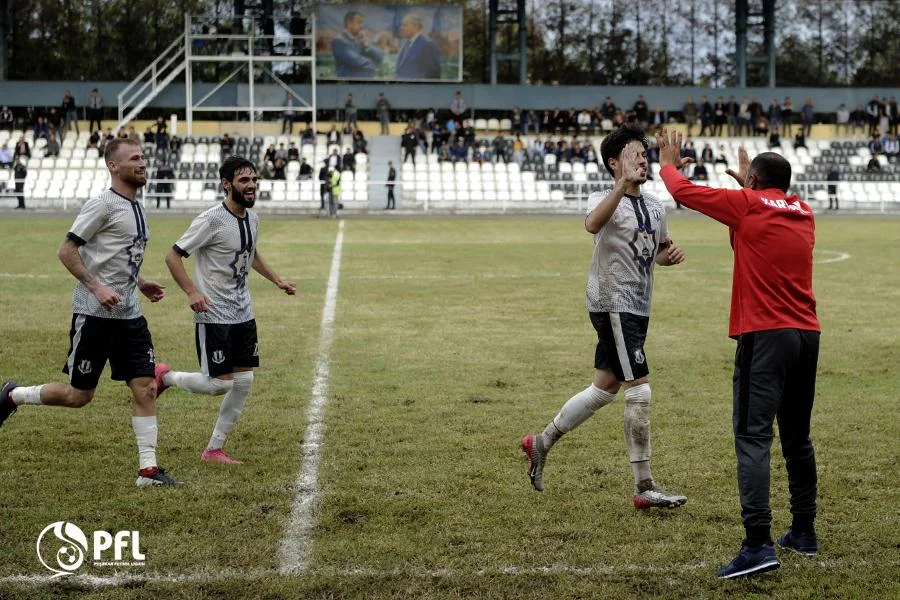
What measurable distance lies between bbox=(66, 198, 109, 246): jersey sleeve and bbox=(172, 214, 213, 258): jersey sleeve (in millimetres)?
535

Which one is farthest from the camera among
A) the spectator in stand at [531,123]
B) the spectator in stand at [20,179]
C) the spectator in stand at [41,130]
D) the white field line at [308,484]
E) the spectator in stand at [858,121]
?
the spectator in stand at [858,121]

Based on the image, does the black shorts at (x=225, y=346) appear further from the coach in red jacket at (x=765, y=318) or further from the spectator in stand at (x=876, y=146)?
the spectator in stand at (x=876, y=146)

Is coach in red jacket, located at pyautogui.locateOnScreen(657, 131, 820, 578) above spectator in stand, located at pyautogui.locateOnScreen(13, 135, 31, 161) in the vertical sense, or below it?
below

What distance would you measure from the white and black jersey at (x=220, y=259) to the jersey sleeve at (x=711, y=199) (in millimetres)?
2766

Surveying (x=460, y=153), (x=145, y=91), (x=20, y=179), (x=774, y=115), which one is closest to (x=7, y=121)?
(x=145, y=91)

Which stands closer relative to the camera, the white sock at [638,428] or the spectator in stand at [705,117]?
the white sock at [638,428]

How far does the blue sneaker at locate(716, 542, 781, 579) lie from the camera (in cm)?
514

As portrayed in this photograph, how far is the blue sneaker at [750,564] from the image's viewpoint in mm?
5145

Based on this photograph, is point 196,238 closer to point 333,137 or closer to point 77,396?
point 77,396

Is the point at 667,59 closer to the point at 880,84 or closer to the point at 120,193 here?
the point at 880,84

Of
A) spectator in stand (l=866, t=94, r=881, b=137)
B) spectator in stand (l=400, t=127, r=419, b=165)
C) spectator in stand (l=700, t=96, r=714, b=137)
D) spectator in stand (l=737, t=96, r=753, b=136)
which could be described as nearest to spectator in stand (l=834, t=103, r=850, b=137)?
spectator in stand (l=866, t=94, r=881, b=137)

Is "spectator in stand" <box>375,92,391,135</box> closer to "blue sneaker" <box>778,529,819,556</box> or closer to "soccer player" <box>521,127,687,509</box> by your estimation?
"soccer player" <box>521,127,687,509</box>

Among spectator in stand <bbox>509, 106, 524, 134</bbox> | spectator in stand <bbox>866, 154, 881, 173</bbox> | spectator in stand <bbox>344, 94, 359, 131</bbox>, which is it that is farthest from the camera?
spectator in stand <bbox>509, 106, 524, 134</bbox>

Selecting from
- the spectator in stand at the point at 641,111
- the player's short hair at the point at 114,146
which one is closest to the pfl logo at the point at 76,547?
the player's short hair at the point at 114,146
